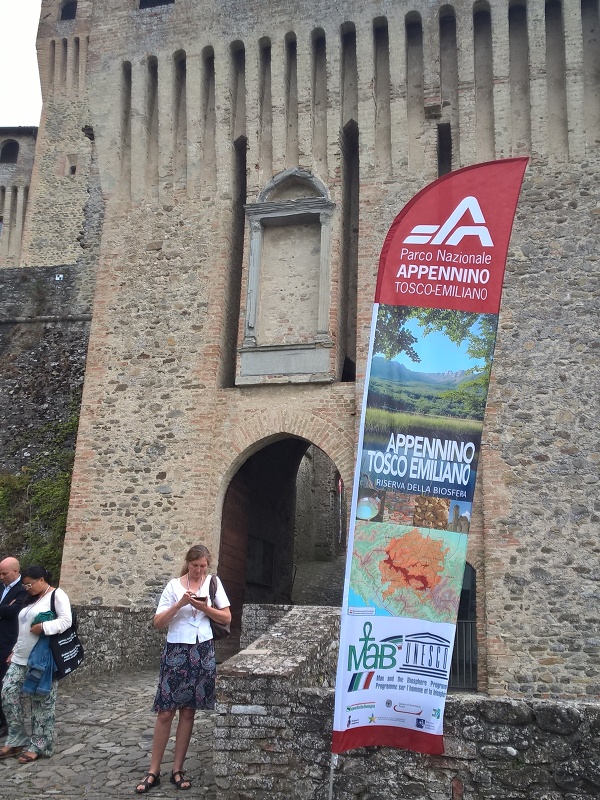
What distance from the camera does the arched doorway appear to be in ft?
38.7

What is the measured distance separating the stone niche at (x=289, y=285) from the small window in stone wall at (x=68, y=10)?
19.2m

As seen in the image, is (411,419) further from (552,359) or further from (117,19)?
(117,19)

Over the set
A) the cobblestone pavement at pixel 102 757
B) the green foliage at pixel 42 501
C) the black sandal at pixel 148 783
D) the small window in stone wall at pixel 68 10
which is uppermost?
the small window in stone wall at pixel 68 10

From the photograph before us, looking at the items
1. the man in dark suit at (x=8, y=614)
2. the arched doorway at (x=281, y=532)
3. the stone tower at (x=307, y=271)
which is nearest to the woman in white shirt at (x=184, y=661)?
the man in dark suit at (x=8, y=614)

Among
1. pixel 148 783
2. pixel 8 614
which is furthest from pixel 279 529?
pixel 148 783

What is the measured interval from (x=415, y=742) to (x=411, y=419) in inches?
66.9

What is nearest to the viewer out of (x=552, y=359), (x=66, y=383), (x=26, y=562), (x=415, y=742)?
(x=415, y=742)

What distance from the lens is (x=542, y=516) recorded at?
32.2ft

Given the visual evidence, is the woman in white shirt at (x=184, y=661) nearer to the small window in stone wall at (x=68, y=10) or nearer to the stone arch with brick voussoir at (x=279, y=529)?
the stone arch with brick voussoir at (x=279, y=529)

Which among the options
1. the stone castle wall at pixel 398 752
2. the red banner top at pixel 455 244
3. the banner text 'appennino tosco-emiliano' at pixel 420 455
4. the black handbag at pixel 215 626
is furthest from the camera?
the black handbag at pixel 215 626

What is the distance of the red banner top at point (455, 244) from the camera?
4422 mm

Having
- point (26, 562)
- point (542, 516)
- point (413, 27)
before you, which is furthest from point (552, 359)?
point (26, 562)

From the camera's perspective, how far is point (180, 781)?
4.71 meters

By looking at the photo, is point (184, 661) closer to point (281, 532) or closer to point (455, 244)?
point (455, 244)
